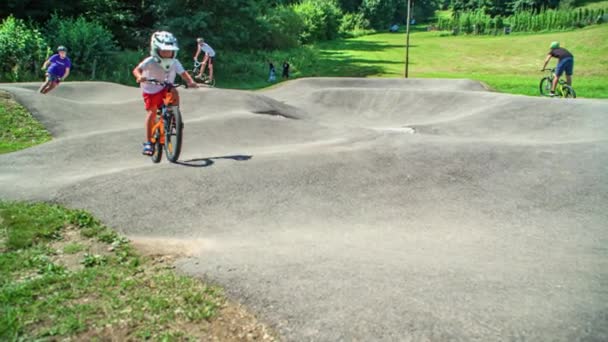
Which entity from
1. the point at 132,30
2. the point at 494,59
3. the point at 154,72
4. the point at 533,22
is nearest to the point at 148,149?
the point at 154,72

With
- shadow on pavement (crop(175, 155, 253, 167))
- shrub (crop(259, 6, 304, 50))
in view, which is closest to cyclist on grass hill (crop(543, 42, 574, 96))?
shadow on pavement (crop(175, 155, 253, 167))

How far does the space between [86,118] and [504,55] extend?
136ft

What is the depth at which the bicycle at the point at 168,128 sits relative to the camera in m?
8.60

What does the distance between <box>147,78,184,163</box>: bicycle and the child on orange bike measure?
94 mm

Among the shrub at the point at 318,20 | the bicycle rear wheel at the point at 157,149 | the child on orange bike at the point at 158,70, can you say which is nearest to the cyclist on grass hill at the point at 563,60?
the child on orange bike at the point at 158,70

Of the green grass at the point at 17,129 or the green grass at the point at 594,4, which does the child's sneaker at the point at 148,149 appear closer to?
the green grass at the point at 17,129

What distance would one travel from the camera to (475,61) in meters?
42.3

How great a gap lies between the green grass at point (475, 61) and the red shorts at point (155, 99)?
20.1 metres

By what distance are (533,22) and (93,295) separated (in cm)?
6715

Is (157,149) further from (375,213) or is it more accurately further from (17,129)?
(17,129)

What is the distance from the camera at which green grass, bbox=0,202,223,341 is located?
3.56 m

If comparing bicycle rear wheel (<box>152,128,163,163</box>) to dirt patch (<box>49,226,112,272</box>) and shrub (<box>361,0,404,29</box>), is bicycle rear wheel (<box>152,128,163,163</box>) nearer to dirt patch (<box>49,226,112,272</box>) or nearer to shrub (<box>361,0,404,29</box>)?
dirt patch (<box>49,226,112,272</box>)

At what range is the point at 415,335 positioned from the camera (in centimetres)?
339

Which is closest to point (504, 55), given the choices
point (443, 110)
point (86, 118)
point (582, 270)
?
point (443, 110)
